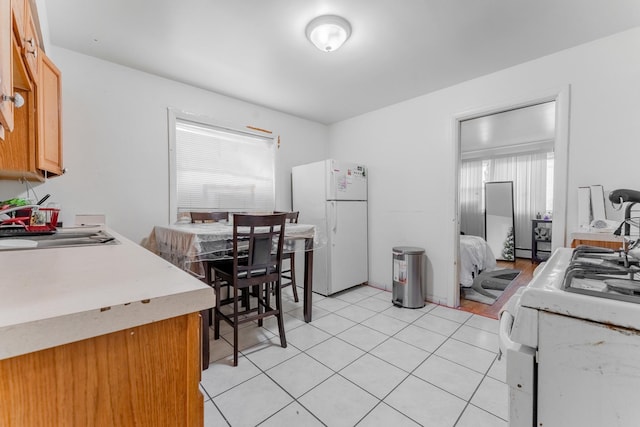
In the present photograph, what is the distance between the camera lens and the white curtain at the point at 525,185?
5.41 metres

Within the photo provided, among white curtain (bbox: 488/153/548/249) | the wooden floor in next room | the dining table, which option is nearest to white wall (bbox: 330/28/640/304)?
the wooden floor in next room

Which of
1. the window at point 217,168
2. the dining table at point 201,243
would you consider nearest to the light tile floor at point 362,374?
the dining table at point 201,243

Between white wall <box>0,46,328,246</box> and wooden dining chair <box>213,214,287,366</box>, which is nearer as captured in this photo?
wooden dining chair <box>213,214,287,366</box>

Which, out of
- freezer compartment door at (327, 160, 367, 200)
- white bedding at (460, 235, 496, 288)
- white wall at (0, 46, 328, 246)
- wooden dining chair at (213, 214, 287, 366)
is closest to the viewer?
wooden dining chair at (213, 214, 287, 366)

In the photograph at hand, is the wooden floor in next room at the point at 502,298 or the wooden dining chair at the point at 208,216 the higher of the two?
the wooden dining chair at the point at 208,216

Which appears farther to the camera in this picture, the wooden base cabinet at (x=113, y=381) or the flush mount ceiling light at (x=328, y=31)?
the flush mount ceiling light at (x=328, y=31)

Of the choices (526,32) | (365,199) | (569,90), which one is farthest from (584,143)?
(365,199)

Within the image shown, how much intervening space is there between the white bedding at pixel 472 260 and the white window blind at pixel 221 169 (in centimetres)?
268

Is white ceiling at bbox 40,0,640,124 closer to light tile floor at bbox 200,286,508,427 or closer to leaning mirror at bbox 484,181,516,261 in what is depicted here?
light tile floor at bbox 200,286,508,427

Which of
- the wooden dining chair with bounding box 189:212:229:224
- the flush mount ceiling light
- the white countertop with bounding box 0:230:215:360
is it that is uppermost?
the flush mount ceiling light

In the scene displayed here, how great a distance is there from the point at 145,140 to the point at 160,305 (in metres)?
2.67

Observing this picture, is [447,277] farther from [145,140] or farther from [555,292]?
[145,140]

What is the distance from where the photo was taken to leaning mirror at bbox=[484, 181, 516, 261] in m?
5.59

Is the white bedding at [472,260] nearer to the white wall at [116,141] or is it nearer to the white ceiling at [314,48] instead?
the white ceiling at [314,48]
